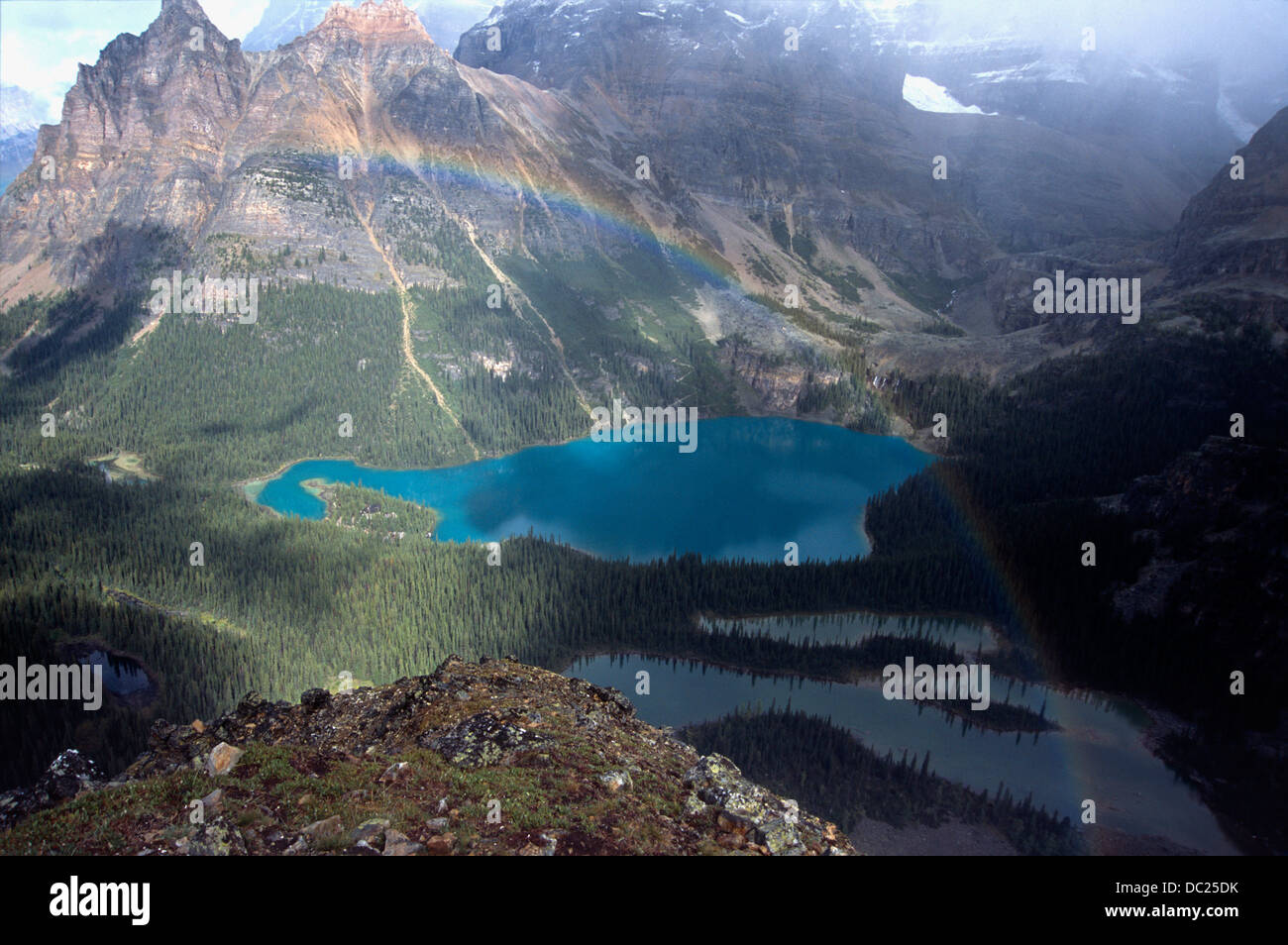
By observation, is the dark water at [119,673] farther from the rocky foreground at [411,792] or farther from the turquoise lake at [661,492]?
the rocky foreground at [411,792]

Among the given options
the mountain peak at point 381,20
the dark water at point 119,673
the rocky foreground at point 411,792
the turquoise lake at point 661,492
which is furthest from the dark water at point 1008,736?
the mountain peak at point 381,20

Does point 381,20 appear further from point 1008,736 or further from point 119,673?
point 1008,736

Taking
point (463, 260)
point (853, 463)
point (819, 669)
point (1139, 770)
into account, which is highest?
point (463, 260)

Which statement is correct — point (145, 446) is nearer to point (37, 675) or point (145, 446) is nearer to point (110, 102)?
point (37, 675)
